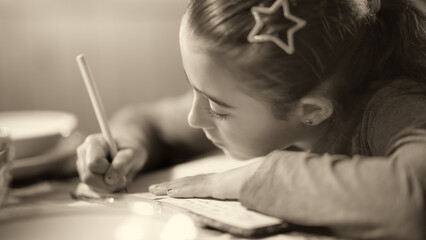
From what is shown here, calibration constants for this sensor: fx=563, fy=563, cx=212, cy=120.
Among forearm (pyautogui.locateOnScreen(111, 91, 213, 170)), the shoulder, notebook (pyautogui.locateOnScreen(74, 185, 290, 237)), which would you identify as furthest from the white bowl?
the shoulder

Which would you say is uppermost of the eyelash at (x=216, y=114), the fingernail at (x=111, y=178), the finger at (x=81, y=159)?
the eyelash at (x=216, y=114)

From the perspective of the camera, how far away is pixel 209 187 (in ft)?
1.21

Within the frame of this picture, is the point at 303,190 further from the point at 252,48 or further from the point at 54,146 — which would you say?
the point at 54,146

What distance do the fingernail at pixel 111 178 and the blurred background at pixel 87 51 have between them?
41 centimetres

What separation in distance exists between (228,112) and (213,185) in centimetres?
5

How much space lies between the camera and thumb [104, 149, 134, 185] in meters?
0.43

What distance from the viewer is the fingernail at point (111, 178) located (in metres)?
0.43

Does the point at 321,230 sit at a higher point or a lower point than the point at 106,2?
lower

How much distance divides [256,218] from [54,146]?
28 centimetres

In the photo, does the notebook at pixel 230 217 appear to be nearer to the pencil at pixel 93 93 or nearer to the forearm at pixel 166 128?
the pencil at pixel 93 93

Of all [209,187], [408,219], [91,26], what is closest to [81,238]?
[209,187]

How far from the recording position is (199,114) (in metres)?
0.39

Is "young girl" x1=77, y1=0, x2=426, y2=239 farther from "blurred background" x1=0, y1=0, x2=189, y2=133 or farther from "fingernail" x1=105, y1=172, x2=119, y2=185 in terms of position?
"blurred background" x1=0, y1=0, x2=189, y2=133

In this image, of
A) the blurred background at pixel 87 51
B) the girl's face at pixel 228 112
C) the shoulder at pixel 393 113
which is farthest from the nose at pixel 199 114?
the blurred background at pixel 87 51
